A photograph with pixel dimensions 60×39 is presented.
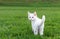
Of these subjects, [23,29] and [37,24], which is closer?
[37,24]

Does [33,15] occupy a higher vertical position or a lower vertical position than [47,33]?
higher

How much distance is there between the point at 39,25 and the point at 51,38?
0.47 meters

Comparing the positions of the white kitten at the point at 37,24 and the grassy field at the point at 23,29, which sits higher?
the white kitten at the point at 37,24

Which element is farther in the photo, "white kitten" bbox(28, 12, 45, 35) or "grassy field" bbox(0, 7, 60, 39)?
"grassy field" bbox(0, 7, 60, 39)

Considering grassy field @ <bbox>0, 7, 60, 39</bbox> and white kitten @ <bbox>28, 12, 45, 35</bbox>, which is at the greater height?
white kitten @ <bbox>28, 12, 45, 35</bbox>

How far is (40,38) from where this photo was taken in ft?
21.8

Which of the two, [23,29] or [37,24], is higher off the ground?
[37,24]

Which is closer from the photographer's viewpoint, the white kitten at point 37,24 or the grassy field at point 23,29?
the white kitten at point 37,24
